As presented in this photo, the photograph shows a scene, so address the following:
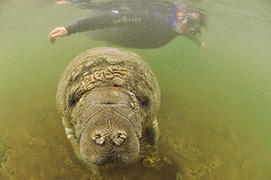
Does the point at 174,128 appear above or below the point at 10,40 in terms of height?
above

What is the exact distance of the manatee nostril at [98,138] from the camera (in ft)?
4.52

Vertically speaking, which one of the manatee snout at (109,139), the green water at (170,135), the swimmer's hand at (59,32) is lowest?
the green water at (170,135)

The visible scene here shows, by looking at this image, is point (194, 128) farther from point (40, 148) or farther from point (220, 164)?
point (40, 148)

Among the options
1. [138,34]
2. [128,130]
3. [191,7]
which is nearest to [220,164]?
[128,130]

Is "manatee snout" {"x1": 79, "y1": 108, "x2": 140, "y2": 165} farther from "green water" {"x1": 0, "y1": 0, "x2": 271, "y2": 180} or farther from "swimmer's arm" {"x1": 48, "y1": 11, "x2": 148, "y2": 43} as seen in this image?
"swimmer's arm" {"x1": 48, "y1": 11, "x2": 148, "y2": 43}

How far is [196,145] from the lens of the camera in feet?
14.0

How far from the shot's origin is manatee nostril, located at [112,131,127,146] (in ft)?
4.54

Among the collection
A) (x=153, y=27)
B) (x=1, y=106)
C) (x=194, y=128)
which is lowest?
(x=1, y=106)

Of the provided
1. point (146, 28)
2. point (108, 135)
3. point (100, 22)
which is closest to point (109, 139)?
point (108, 135)

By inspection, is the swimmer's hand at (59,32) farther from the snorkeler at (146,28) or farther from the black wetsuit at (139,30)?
the black wetsuit at (139,30)

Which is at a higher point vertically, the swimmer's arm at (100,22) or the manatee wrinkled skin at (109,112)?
the manatee wrinkled skin at (109,112)

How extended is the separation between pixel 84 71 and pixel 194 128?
11.3 ft

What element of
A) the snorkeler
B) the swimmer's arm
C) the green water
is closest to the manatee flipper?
the green water

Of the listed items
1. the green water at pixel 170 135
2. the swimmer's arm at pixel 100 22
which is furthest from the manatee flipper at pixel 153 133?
the swimmer's arm at pixel 100 22
